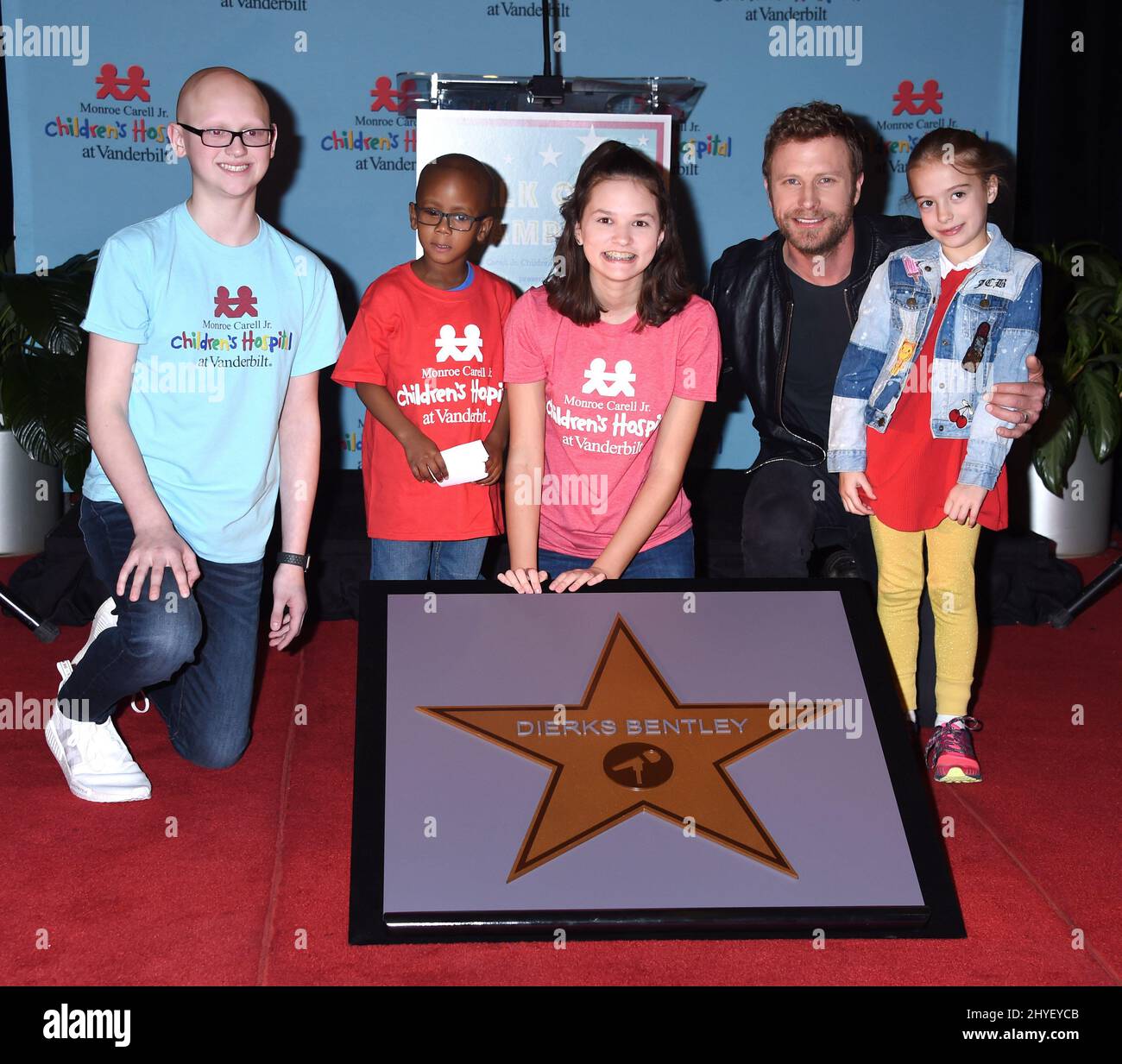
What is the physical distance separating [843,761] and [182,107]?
1986mm

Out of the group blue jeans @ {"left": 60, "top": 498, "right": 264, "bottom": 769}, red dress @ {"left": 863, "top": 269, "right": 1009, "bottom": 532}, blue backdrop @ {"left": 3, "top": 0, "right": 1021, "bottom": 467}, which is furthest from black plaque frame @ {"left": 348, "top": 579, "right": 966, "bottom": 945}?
blue backdrop @ {"left": 3, "top": 0, "right": 1021, "bottom": 467}

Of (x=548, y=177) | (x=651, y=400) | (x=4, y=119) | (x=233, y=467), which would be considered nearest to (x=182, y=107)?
(x=233, y=467)

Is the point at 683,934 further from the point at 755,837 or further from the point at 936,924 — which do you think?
the point at 936,924

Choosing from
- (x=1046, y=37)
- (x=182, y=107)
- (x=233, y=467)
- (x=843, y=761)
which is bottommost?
(x=843, y=761)

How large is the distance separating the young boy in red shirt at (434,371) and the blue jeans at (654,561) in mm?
317

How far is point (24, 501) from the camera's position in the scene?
15.9ft

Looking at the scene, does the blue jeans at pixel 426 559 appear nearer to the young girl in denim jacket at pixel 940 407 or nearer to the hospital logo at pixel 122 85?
the young girl in denim jacket at pixel 940 407

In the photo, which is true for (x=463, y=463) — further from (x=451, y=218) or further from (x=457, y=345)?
(x=451, y=218)

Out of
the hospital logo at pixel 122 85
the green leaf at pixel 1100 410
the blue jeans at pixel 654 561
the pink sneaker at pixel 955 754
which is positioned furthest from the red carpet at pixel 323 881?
the hospital logo at pixel 122 85

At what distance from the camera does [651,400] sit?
9.23 ft

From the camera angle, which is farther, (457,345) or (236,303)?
(457,345)

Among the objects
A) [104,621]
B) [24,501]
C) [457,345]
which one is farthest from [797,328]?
[24,501]

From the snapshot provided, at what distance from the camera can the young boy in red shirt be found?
125 inches

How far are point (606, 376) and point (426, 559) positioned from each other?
2.69ft
